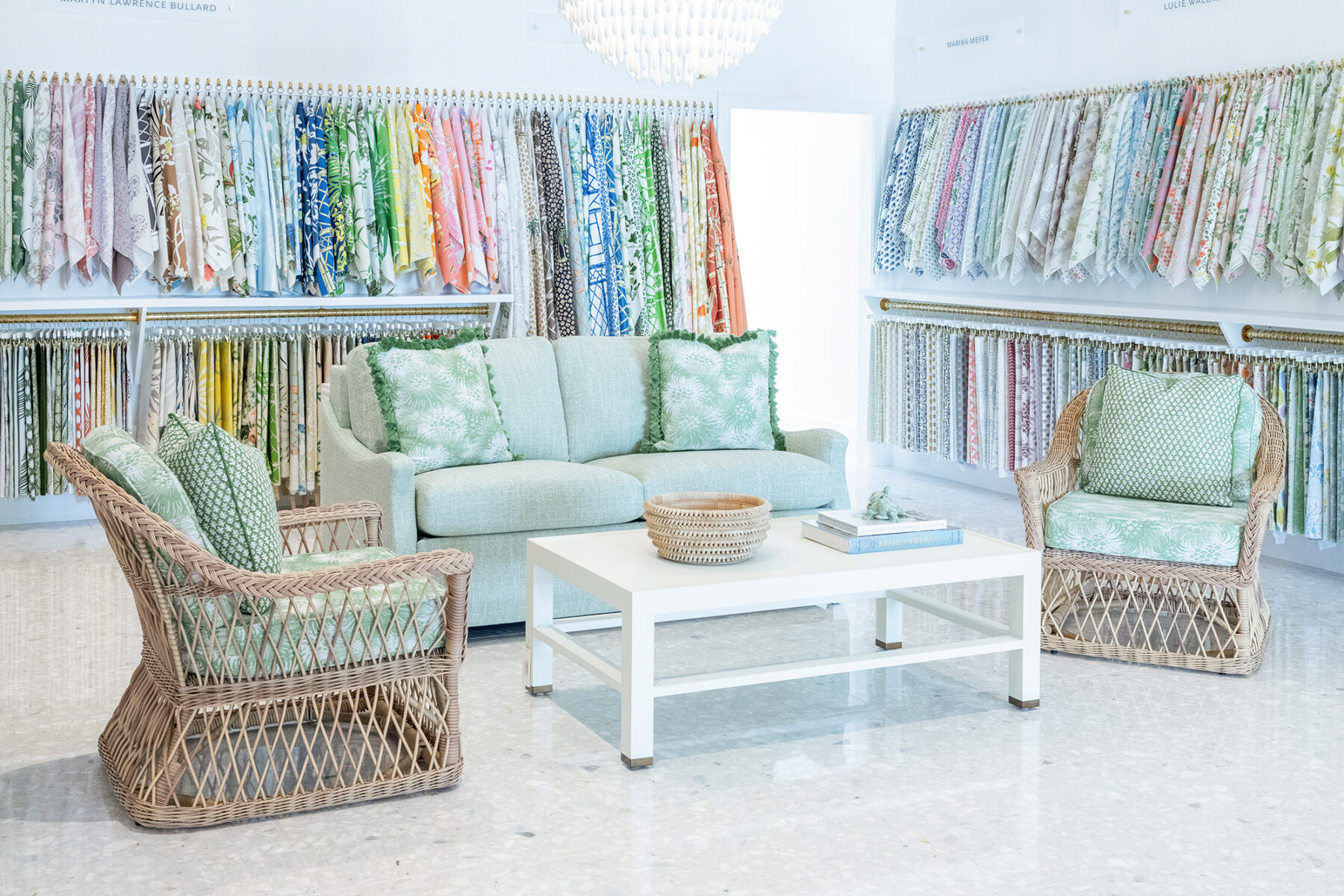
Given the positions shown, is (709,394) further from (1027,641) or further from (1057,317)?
(1057,317)

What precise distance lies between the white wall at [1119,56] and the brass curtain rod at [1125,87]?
4cm

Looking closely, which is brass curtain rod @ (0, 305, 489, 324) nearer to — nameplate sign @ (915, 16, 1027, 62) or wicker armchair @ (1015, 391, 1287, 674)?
nameplate sign @ (915, 16, 1027, 62)

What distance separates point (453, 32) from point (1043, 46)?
2.76 metres

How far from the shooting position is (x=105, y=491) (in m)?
2.75

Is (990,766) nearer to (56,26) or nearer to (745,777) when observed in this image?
(745,777)

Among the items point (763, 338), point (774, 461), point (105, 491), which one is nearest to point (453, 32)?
point (763, 338)

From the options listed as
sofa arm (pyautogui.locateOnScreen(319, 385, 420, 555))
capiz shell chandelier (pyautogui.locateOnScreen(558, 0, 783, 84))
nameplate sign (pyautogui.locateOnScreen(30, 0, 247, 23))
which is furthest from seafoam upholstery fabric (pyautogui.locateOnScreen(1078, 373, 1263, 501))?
nameplate sign (pyautogui.locateOnScreen(30, 0, 247, 23))

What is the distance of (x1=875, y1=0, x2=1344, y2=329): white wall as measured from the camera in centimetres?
527

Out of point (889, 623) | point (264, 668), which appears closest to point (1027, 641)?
point (889, 623)

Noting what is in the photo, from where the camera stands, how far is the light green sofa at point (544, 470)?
4.28 metres

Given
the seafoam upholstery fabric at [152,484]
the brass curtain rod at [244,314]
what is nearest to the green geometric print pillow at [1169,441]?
the seafoam upholstery fabric at [152,484]

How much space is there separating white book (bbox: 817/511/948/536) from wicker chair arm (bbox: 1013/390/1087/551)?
495 mm

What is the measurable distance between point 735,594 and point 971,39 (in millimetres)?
4548

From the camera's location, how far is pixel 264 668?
2.90 m
